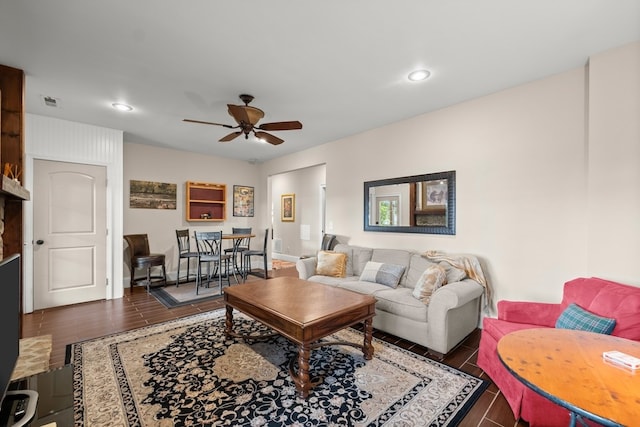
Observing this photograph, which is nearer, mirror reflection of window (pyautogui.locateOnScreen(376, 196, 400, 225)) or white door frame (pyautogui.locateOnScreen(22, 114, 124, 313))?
white door frame (pyautogui.locateOnScreen(22, 114, 124, 313))

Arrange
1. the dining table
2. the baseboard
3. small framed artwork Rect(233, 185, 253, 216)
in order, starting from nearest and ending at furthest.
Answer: the dining table
small framed artwork Rect(233, 185, 253, 216)
the baseboard

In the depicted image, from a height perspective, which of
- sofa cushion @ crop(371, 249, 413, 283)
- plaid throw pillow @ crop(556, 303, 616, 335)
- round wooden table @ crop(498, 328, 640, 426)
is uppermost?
sofa cushion @ crop(371, 249, 413, 283)

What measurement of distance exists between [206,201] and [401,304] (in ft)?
15.1

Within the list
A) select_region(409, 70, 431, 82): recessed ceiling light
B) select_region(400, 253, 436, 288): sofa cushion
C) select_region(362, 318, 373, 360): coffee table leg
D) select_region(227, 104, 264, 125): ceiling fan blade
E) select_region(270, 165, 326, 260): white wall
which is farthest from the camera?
select_region(270, 165, 326, 260): white wall

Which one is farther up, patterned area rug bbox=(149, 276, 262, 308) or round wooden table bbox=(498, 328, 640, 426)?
round wooden table bbox=(498, 328, 640, 426)

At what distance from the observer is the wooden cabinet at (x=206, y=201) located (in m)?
→ 5.72

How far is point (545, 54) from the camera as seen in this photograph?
7.59 ft

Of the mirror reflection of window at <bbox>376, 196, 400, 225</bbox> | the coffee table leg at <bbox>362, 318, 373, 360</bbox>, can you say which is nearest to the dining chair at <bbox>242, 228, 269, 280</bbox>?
the mirror reflection of window at <bbox>376, 196, 400, 225</bbox>

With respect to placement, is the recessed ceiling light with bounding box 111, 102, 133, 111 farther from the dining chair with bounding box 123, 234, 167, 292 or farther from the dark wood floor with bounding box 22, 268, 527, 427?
the dark wood floor with bounding box 22, 268, 527, 427

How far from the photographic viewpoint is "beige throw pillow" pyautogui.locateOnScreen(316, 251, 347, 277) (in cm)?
383

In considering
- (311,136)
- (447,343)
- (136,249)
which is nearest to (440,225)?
(447,343)

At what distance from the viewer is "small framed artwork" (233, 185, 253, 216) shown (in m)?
6.41

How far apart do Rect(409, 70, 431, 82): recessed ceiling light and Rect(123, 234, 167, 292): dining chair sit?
15.3ft

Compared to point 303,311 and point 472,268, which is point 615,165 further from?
point 303,311
